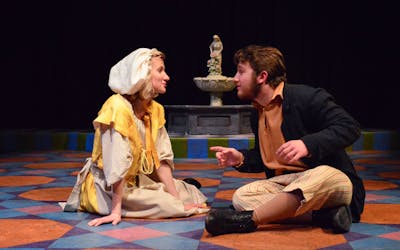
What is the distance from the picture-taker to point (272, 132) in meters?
2.89

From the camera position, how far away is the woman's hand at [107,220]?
2891 mm

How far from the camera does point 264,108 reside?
9.57 ft

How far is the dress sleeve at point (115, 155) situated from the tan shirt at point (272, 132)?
67cm

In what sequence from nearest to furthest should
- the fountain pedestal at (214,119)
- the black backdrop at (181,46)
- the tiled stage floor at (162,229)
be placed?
the tiled stage floor at (162,229), the fountain pedestal at (214,119), the black backdrop at (181,46)

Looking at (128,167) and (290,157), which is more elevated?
(290,157)

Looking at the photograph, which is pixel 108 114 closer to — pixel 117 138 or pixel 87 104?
pixel 117 138

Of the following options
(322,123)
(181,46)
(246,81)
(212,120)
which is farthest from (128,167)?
(181,46)

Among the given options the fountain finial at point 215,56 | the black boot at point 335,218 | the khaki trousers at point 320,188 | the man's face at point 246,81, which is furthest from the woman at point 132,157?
the fountain finial at point 215,56

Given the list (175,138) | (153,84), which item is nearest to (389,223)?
(153,84)

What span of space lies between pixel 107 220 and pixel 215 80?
4801 millimetres

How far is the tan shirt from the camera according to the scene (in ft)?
9.39

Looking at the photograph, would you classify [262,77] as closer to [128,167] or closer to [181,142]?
[128,167]

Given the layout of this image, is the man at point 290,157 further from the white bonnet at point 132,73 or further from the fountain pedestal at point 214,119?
the fountain pedestal at point 214,119

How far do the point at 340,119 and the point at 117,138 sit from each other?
1.07m
